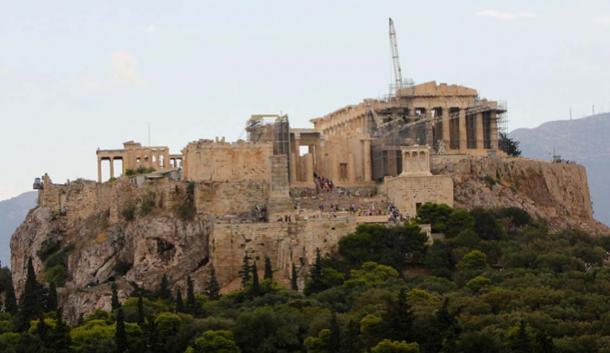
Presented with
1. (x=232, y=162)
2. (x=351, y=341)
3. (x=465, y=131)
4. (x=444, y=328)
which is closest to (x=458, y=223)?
(x=232, y=162)

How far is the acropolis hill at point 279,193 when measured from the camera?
10806 cm

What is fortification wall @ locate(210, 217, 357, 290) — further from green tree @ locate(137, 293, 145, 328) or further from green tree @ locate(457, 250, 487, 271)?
green tree @ locate(137, 293, 145, 328)

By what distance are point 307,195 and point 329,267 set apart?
10245mm

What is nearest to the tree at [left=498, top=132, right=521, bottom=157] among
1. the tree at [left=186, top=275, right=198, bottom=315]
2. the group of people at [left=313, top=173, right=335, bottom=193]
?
the group of people at [left=313, top=173, right=335, bottom=193]

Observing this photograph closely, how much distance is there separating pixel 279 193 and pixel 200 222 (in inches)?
191

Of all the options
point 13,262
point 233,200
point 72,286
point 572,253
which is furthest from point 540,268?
point 13,262

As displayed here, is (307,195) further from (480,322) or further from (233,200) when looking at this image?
(480,322)

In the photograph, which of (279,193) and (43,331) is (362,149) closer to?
(279,193)

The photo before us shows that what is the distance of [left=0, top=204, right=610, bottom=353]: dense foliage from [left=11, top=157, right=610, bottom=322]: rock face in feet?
4.68

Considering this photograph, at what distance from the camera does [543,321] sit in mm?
89438

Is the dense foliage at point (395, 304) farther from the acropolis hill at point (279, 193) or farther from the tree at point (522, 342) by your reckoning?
the acropolis hill at point (279, 193)

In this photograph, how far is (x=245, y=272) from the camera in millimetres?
104438

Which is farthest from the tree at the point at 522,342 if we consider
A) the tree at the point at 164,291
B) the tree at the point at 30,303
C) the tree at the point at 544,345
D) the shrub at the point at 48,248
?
the shrub at the point at 48,248

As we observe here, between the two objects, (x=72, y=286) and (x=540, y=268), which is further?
(x=72, y=286)
